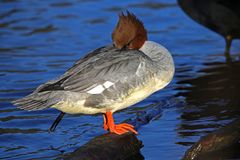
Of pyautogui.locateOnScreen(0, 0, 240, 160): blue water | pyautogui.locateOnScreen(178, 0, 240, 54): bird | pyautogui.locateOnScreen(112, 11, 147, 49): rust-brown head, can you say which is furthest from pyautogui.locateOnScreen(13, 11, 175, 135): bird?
pyautogui.locateOnScreen(178, 0, 240, 54): bird

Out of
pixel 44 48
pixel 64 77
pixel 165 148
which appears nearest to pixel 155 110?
pixel 165 148

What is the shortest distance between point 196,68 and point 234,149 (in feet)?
12.3

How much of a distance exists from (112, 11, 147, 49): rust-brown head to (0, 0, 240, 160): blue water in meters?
0.88

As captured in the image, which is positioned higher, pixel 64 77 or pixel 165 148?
pixel 64 77

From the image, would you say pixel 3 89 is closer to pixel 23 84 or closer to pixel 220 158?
pixel 23 84

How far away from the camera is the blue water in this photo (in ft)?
20.5

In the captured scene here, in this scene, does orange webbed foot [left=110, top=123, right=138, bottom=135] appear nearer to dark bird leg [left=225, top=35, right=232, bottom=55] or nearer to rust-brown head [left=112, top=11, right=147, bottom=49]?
rust-brown head [left=112, top=11, right=147, bottom=49]

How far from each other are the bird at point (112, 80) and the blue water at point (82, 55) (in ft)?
1.69

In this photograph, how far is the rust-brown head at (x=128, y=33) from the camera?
226 inches

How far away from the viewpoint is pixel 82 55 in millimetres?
Answer: 9578

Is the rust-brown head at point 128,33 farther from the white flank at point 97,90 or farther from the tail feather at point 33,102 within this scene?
the tail feather at point 33,102

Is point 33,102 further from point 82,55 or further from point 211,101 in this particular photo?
point 82,55

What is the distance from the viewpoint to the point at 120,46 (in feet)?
19.1

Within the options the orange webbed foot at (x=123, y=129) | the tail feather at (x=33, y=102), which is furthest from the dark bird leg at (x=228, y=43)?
the tail feather at (x=33, y=102)
